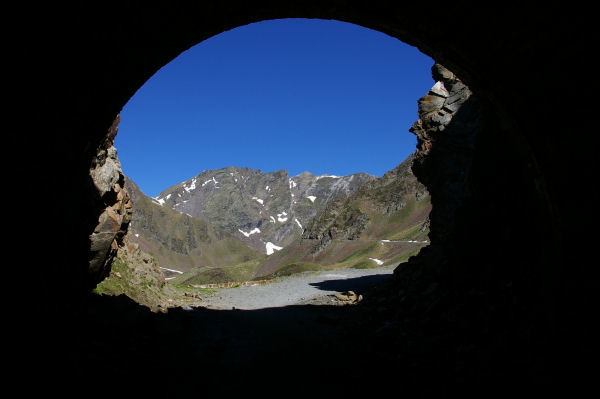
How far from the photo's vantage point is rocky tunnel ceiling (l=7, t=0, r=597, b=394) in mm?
4211

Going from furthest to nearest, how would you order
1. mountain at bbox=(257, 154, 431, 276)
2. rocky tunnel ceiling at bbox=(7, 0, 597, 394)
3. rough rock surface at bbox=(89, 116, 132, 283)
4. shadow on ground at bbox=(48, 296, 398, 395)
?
mountain at bbox=(257, 154, 431, 276) → rough rock surface at bbox=(89, 116, 132, 283) → shadow on ground at bbox=(48, 296, 398, 395) → rocky tunnel ceiling at bbox=(7, 0, 597, 394)

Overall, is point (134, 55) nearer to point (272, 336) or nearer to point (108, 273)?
point (272, 336)

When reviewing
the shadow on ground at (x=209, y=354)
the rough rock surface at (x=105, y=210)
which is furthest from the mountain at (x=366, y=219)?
the shadow on ground at (x=209, y=354)

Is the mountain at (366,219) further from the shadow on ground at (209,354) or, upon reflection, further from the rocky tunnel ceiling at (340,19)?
the rocky tunnel ceiling at (340,19)

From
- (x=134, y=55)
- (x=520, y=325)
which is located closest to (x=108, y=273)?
(x=134, y=55)

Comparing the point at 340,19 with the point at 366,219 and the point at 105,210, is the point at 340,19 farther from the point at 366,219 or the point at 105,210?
the point at 366,219

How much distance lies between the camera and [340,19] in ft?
19.4

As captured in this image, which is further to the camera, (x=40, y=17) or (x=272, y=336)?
(x=272, y=336)

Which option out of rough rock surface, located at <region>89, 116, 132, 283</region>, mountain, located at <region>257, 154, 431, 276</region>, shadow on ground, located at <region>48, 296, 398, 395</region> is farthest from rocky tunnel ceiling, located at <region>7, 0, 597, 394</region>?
mountain, located at <region>257, 154, 431, 276</region>

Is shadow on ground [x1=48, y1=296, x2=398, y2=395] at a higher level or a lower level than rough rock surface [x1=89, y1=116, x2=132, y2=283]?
lower

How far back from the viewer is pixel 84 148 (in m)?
5.21

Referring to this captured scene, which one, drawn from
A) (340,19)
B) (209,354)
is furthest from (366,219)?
(340,19)

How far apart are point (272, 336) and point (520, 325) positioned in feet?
18.5

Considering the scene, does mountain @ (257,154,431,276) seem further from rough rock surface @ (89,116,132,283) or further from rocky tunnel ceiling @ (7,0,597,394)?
rocky tunnel ceiling @ (7,0,597,394)
